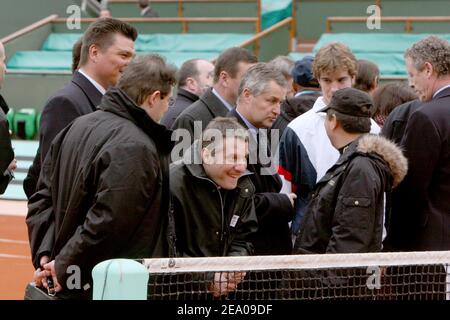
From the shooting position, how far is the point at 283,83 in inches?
184

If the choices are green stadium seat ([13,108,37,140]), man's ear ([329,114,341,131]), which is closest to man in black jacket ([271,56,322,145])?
man's ear ([329,114,341,131])

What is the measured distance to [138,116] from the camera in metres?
3.49

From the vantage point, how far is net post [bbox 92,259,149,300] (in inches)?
113

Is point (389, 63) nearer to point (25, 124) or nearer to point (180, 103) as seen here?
point (25, 124)

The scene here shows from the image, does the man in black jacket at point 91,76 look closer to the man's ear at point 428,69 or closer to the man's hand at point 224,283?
the man's hand at point 224,283

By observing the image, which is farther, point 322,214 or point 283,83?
point 283,83

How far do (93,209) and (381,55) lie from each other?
32.4ft

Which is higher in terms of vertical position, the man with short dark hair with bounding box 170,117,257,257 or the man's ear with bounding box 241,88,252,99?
the man's ear with bounding box 241,88,252,99

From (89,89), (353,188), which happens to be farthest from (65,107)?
(353,188)

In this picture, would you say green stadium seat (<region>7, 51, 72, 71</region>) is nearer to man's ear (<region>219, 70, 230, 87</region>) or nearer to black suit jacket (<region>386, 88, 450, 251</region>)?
man's ear (<region>219, 70, 230, 87</region>)

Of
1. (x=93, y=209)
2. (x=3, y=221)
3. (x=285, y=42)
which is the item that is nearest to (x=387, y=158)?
(x=93, y=209)

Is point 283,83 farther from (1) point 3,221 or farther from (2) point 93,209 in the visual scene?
(1) point 3,221

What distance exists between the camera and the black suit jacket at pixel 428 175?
426 centimetres

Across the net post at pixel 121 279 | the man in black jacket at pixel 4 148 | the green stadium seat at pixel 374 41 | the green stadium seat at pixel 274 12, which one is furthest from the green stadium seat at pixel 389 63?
the net post at pixel 121 279
